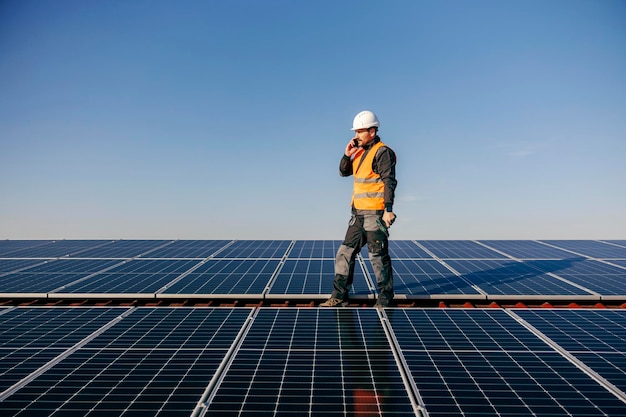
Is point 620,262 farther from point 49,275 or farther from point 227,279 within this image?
point 49,275

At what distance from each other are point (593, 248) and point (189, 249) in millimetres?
12642

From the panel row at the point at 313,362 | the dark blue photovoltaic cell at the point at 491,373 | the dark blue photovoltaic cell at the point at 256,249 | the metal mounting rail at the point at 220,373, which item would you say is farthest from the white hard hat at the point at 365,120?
the dark blue photovoltaic cell at the point at 256,249

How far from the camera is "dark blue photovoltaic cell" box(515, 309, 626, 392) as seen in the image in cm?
352

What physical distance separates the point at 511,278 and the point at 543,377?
416 centimetres

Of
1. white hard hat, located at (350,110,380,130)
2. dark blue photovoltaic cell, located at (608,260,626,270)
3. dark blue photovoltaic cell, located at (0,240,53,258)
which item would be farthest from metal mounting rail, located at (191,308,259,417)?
dark blue photovoltaic cell, located at (0,240,53,258)

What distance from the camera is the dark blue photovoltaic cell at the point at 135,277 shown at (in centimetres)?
626

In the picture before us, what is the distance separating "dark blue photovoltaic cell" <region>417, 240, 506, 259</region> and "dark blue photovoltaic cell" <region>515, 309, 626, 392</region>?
4.01 meters

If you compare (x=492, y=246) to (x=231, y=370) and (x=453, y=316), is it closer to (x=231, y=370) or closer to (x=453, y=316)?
(x=453, y=316)

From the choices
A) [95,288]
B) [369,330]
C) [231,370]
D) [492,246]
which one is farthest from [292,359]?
[492,246]

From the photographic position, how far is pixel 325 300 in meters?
5.90

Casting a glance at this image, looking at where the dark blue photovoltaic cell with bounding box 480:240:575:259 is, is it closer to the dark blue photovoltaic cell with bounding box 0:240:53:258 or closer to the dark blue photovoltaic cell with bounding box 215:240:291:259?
the dark blue photovoltaic cell with bounding box 215:240:291:259

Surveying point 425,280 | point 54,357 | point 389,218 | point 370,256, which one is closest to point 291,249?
point 425,280

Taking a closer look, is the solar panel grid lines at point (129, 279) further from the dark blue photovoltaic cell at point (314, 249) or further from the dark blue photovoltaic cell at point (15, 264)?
the dark blue photovoltaic cell at point (314, 249)

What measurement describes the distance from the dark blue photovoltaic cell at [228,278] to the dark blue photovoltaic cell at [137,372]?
1443mm
